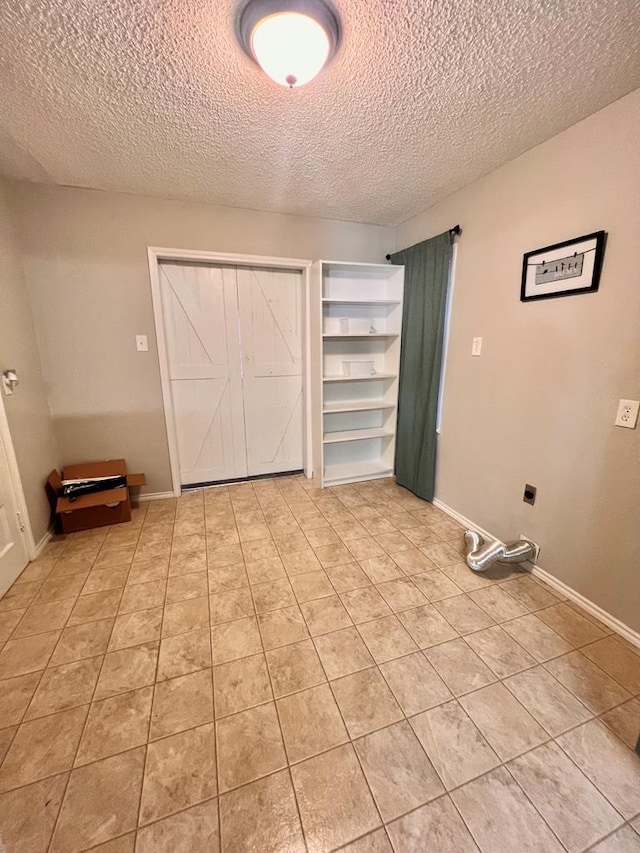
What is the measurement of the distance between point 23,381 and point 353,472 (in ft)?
8.58

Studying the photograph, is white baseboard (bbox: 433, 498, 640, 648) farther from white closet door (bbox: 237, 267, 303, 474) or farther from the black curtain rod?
the black curtain rod

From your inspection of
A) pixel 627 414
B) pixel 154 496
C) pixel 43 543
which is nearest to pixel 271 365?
pixel 154 496

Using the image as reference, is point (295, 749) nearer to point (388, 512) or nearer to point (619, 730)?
point (619, 730)

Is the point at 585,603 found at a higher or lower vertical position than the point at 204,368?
lower

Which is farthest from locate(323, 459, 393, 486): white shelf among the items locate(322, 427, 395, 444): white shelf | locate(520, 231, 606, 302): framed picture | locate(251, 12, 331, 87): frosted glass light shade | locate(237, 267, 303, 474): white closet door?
locate(251, 12, 331, 87): frosted glass light shade

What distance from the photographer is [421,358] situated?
277cm

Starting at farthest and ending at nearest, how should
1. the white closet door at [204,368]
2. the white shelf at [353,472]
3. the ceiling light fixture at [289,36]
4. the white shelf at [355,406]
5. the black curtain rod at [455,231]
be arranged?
the white shelf at [353,472] → the white shelf at [355,406] → the white closet door at [204,368] → the black curtain rod at [455,231] → the ceiling light fixture at [289,36]

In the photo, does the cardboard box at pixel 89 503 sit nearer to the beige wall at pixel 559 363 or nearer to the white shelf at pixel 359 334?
the white shelf at pixel 359 334

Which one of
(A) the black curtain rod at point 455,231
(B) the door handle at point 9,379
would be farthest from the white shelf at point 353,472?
(B) the door handle at point 9,379

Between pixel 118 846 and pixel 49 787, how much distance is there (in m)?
0.31

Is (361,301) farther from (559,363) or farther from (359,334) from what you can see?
(559,363)

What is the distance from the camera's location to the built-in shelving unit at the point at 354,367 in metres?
2.97

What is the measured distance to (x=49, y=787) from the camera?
101 cm

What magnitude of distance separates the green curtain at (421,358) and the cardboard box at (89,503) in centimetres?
228
